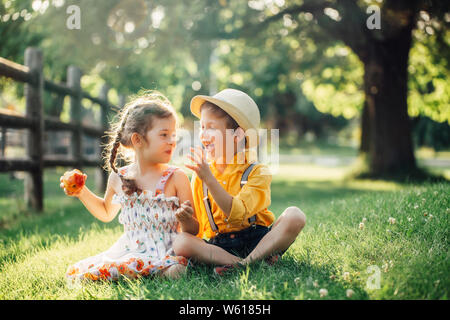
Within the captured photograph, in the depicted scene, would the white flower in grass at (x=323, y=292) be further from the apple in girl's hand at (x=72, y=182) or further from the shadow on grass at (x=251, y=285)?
the apple in girl's hand at (x=72, y=182)

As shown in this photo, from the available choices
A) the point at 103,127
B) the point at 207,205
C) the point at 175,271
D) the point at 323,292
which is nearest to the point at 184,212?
the point at 207,205

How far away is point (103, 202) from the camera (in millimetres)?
2871

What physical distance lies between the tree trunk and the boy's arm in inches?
349

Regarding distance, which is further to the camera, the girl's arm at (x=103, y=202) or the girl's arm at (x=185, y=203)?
the girl's arm at (x=103, y=202)

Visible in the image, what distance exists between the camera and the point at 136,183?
2.71 metres

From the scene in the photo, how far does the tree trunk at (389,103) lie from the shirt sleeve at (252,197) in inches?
336

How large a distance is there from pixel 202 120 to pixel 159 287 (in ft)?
3.54

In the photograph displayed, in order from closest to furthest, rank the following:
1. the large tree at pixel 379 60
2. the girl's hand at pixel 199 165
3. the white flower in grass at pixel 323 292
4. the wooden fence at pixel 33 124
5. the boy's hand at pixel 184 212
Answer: the white flower in grass at pixel 323 292 → the girl's hand at pixel 199 165 → the boy's hand at pixel 184 212 → the wooden fence at pixel 33 124 → the large tree at pixel 379 60

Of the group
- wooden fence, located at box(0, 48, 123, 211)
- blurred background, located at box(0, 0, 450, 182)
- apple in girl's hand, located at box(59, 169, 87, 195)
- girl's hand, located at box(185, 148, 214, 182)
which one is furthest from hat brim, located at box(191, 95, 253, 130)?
blurred background, located at box(0, 0, 450, 182)

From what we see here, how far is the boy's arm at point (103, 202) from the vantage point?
2.80 metres

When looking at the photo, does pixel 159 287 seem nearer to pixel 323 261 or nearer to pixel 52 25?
pixel 323 261

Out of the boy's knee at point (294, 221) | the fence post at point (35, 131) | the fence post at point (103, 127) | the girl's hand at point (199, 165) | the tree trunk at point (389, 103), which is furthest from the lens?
the tree trunk at point (389, 103)

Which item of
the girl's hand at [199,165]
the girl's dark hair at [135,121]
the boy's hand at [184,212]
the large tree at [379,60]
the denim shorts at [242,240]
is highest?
the large tree at [379,60]

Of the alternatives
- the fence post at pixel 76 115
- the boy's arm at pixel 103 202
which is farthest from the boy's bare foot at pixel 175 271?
the fence post at pixel 76 115
